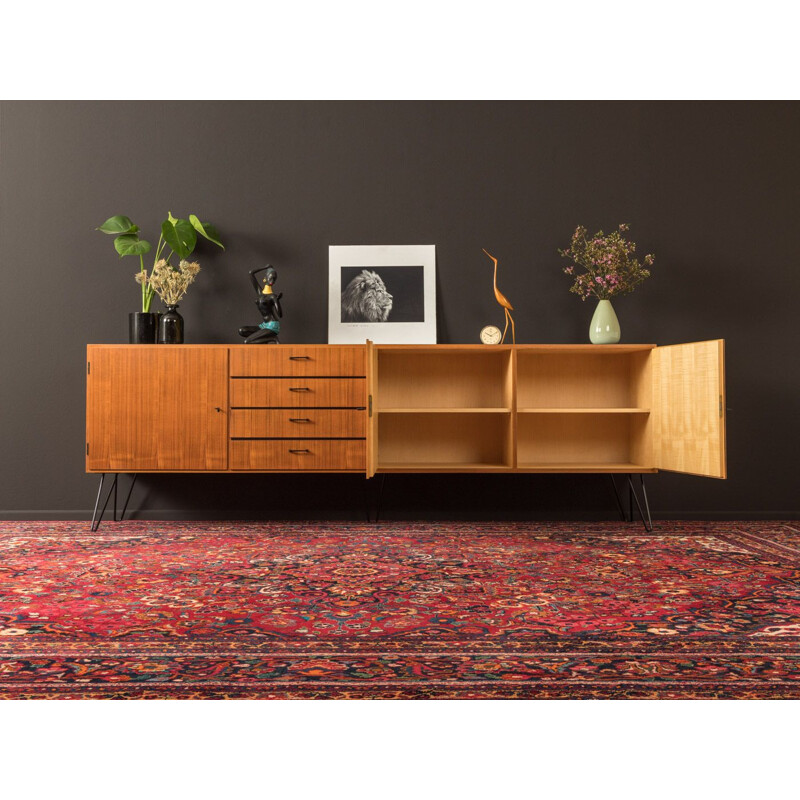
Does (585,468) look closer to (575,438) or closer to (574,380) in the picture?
(575,438)

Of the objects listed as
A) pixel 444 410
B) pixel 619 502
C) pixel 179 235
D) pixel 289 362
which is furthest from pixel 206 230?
pixel 619 502

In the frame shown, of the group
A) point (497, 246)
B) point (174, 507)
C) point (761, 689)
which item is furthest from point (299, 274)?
point (761, 689)

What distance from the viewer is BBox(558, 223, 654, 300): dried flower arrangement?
4.00 metres

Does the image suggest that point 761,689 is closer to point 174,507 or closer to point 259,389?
point 259,389

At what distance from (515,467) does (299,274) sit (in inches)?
68.5

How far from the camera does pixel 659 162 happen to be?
4.30 meters

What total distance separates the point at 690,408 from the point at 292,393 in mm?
2073

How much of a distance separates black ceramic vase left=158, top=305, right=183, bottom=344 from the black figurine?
35cm

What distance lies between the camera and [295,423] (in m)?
3.76

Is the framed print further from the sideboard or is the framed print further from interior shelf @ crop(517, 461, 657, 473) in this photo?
interior shelf @ crop(517, 461, 657, 473)

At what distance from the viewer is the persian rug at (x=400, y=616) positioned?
1603mm

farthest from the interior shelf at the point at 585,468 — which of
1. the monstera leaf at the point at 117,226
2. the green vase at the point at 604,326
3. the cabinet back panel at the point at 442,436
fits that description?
the monstera leaf at the point at 117,226

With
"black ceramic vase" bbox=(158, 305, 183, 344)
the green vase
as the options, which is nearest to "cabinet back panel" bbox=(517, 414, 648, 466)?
the green vase

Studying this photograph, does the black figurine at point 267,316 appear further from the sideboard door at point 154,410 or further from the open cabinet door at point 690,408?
the open cabinet door at point 690,408
